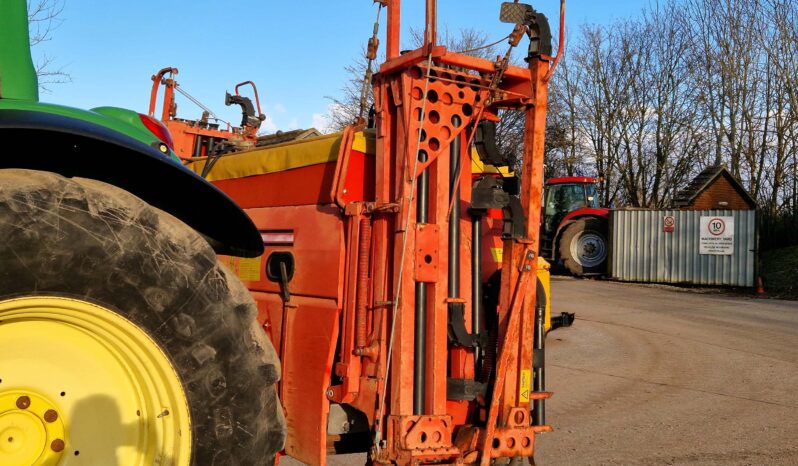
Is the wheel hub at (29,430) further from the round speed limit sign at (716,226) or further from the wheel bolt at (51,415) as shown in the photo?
the round speed limit sign at (716,226)

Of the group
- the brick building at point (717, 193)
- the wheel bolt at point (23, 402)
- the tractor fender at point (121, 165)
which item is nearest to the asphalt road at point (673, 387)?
the tractor fender at point (121, 165)

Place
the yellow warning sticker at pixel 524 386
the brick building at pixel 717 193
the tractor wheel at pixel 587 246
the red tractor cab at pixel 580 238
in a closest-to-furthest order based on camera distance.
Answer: the yellow warning sticker at pixel 524 386
the red tractor cab at pixel 580 238
the tractor wheel at pixel 587 246
the brick building at pixel 717 193

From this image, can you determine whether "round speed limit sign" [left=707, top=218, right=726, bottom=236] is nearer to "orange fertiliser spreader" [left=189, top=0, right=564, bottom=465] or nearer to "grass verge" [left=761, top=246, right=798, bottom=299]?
"grass verge" [left=761, top=246, right=798, bottom=299]

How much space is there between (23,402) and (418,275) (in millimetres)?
1616

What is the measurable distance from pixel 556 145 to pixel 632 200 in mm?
4360

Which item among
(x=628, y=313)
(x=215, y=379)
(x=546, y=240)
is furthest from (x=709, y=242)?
(x=215, y=379)

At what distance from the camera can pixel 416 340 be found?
10.3 ft

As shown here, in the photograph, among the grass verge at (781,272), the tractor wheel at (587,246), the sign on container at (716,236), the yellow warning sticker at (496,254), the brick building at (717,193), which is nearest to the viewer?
the yellow warning sticker at (496,254)

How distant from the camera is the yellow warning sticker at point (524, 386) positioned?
11.1 ft

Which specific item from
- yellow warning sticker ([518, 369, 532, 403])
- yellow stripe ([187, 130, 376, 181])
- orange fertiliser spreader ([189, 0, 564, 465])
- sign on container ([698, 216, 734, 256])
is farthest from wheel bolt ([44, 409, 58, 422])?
sign on container ([698, 216, 734, 256])

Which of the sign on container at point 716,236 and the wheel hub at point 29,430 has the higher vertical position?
the sign on container at point 716,236

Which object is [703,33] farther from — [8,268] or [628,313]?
[8,268]

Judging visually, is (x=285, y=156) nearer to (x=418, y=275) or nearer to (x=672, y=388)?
(x=418, y=275)

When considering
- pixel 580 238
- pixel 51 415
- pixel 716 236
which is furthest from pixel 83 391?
pixel 580 238
